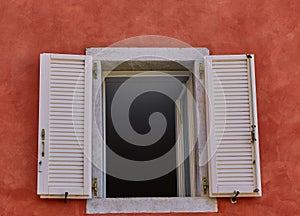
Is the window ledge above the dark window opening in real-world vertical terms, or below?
below

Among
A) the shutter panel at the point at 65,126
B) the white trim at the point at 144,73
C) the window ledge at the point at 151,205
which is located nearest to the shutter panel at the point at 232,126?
the window ledge at the point at 151,205

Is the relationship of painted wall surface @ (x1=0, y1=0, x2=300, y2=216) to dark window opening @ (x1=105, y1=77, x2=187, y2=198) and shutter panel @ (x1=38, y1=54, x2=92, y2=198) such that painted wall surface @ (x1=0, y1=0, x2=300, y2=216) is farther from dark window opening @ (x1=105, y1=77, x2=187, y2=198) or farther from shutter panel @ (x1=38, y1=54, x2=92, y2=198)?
dark window opening @ (x1=105, y1=77, x2=187, y2=198)

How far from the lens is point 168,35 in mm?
5320

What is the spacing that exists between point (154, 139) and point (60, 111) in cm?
373

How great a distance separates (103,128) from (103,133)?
43mm

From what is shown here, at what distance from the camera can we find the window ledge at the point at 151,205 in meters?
4.86

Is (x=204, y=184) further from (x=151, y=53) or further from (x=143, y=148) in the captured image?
(x=143, y=148)

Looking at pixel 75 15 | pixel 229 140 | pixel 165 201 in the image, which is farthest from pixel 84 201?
pixel 75 15

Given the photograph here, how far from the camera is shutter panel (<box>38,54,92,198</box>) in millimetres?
4812

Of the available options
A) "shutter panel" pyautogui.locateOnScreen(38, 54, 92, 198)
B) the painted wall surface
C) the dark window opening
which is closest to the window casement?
"shutter panel" pyautogui.locateOnScreen(38, 54, 92, 198)

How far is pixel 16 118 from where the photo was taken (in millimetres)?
5051

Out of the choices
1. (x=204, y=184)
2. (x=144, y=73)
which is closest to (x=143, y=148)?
(x=144, y=73)

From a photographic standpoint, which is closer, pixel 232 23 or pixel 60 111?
pixel 60 111

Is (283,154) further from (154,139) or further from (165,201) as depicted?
(154,139)
